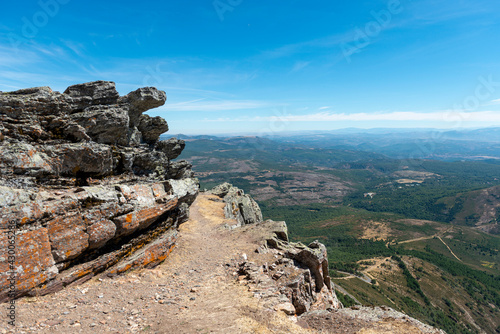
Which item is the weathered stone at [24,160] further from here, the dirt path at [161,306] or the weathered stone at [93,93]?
the dirt path at [161,306]

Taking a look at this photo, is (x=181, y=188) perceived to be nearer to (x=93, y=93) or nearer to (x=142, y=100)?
(x=142, y=100)

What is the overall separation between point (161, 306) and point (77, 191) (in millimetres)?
10890

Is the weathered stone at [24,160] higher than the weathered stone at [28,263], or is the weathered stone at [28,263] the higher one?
the weathered stone at [24,160]

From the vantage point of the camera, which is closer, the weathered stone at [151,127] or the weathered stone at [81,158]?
the weathered stone at [81,158]

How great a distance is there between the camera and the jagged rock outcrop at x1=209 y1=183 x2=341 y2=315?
17094mm

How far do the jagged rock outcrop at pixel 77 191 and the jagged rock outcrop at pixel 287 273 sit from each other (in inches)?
373

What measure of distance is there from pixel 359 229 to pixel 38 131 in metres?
205

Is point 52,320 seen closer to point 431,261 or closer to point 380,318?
point 380,318

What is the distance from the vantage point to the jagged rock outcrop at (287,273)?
17.1 m

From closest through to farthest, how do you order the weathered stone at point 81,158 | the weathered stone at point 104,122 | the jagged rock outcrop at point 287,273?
the jagged rock outcrop at point 287,273 → the weathered stone at point 81,158 → the weathered stone at point 104,122

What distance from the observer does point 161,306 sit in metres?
13.9

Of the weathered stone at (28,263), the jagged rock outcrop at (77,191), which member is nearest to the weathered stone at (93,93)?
the jagged rock outcrop at (77,191)

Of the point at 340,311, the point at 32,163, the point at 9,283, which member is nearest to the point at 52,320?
the point at 9,283

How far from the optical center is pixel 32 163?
17.1 meters
